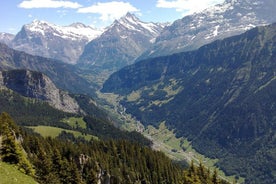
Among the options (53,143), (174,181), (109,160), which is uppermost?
(53,143)

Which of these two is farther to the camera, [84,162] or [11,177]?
[84,162]

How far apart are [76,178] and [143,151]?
76.1 meters

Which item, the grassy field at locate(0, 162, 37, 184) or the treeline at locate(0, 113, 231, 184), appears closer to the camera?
the grassy field at locate(0, 162, 37, 184)

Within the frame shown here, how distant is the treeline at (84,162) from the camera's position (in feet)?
273

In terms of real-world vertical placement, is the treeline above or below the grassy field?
below

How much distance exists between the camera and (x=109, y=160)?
15125cm

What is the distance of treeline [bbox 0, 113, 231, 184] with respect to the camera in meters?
83.1

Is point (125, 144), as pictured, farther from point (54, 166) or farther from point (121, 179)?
point (54, 166)

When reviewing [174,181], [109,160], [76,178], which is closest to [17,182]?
[76,178]

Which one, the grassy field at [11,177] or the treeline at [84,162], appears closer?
the grassy field at [11,177]

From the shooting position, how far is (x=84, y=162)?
128 meters

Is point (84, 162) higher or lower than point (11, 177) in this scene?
lower

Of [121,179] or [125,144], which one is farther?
[125,144]

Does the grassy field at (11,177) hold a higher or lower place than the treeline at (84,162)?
higher
